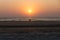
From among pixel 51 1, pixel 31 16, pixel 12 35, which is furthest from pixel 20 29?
pixel 51 1

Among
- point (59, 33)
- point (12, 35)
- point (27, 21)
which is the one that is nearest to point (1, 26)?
point (12, 35)

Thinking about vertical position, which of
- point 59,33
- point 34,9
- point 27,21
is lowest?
point 59,33

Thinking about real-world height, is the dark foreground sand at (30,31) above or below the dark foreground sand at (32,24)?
below

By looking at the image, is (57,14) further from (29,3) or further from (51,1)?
(29,3)

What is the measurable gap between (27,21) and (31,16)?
11cm

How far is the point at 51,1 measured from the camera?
1.11 metres

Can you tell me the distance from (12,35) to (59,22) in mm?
443

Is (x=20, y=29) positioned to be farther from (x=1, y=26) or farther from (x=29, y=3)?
(x=29, y=3)

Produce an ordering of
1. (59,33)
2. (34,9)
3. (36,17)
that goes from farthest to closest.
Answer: (34,9), (36,17), (59,33)

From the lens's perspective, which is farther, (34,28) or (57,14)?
(57,14)

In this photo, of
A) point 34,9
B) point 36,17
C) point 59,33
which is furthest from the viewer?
point 34,9

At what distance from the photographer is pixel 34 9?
1181 mm

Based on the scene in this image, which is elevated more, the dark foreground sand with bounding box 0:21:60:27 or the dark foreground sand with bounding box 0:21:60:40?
the dark foreground sand with bounding box 0:21:60:27

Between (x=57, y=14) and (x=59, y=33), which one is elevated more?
(x=57, y=14)
